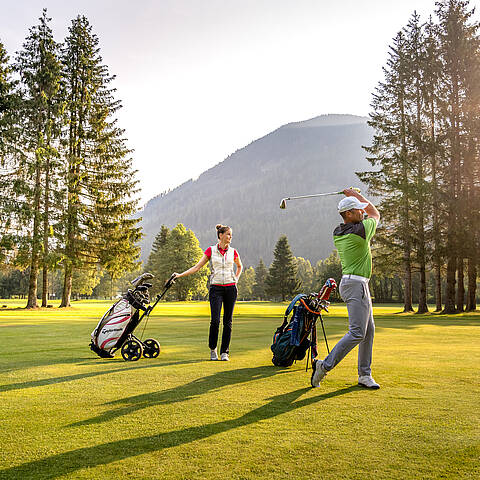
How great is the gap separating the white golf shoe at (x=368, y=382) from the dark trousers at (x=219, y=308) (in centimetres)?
299

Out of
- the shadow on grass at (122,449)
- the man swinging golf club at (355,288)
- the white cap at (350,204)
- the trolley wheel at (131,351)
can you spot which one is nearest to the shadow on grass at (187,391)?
the shadow on grass at (122,449)

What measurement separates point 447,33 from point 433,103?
17.6 ft

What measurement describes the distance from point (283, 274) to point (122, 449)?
292 ft

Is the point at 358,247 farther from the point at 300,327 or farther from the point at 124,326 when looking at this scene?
the point at 124,326

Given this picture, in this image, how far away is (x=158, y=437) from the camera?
3520 millimetres

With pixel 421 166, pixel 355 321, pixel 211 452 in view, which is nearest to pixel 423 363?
pixel 355 321

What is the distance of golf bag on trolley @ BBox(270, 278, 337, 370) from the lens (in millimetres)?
6648

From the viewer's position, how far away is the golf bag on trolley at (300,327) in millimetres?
6648

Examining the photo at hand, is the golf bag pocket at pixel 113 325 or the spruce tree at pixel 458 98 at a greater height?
the spruce tree at pixel 458 98

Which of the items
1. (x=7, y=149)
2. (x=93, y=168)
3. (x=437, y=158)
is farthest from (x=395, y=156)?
(x=7, y=149)

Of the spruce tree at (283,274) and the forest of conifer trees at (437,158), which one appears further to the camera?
the spruce tree at (283,274)

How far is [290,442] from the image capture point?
340cm

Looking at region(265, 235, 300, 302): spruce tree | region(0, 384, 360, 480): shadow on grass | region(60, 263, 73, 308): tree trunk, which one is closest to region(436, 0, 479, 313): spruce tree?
region(60, 263, 73, 308): tree trunk

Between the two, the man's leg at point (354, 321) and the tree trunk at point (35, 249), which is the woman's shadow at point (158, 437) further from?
the tree trunk at point (35, 249)
